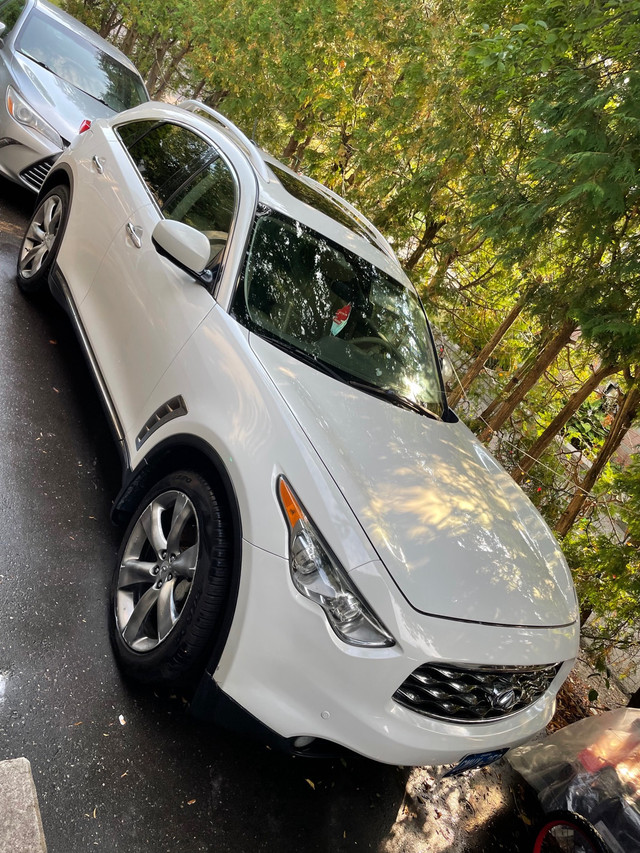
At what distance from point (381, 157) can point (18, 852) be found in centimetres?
667

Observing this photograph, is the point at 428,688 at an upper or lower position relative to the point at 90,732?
upper

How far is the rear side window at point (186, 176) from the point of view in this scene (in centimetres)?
339

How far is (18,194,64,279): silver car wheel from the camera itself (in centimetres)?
453

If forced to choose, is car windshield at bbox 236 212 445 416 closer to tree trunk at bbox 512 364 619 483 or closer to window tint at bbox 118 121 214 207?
window tint at bbox 118 121 214 207

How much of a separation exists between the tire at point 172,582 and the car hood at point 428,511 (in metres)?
0.51

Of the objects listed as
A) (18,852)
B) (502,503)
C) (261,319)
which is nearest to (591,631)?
(502,503)

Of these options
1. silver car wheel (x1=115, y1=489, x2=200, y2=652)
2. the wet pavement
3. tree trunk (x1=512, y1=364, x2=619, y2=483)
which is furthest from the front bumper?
tree trunk (x1=512, y1=364, x2=619, y2=483)

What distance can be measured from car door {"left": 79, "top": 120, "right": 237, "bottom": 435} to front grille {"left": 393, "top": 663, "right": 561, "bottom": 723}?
1678mm

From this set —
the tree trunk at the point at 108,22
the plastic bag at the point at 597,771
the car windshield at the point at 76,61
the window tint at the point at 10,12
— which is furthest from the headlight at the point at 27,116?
the tree trunk at the point at 108,22

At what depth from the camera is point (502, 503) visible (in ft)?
10.5

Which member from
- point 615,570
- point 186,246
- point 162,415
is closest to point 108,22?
point 186,246

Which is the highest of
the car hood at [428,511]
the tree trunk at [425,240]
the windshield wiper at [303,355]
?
the tree trunk at [425,240]

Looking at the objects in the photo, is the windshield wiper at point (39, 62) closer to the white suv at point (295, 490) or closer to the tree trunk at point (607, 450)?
the white suv at point (295, 490)

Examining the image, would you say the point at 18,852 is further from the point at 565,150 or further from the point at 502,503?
the point at 565,150
